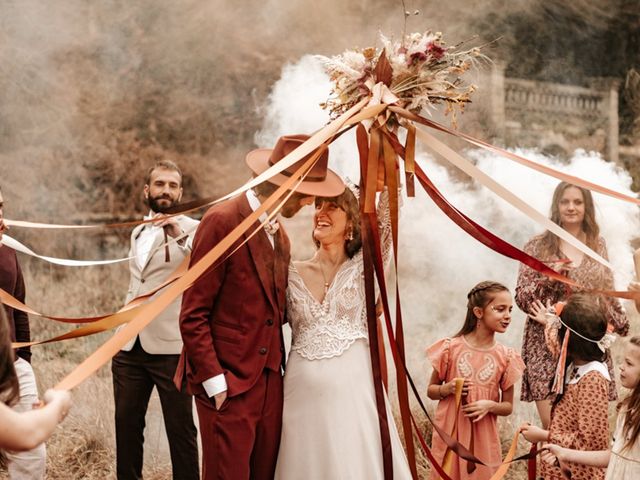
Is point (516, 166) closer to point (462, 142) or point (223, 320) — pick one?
→ point (462, 142)

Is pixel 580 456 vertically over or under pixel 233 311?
under

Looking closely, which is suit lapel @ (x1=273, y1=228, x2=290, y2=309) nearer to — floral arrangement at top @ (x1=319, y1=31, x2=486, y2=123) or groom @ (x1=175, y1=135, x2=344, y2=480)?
groom @ (x1=175, y1=135, x2=344, y2=480)

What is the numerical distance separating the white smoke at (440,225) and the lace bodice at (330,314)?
195 cm

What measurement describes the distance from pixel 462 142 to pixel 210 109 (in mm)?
1727

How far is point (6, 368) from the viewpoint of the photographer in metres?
2.50

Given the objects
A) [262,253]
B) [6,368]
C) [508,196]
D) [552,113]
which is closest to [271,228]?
[262,253]

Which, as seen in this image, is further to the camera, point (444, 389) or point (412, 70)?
point (444, 389)

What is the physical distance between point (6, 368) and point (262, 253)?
3.82 feet

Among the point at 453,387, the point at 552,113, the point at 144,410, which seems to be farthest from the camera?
the point at 552,113

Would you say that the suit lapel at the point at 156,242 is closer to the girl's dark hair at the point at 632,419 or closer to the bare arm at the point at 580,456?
the bare arm at the point at 580,456

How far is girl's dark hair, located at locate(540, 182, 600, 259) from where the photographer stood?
4.54 m

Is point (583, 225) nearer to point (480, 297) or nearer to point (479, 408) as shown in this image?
point (480, 297)

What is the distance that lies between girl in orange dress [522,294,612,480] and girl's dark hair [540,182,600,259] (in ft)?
2.16

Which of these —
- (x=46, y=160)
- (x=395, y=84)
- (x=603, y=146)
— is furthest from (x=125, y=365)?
(x=603, y=146)
